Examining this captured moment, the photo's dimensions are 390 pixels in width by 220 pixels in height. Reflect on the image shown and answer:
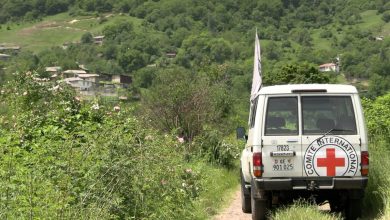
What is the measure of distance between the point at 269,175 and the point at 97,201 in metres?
2.72

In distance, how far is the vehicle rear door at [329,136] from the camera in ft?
30.1

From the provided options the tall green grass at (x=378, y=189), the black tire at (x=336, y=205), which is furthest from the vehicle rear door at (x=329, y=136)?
the black tire at (x=336, y=205)

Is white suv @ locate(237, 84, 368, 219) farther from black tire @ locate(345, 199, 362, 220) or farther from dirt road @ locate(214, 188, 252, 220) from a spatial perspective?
dirt road @ locate(214, 188, 252, 220)

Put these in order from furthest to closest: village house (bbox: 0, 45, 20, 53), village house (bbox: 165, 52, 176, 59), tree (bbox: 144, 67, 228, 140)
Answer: village house (bbox: 0, 45, 20, 53) → village house (bbox: 165, 52, 176, 59) → tree (bbox: 144, 67, 228, 140)

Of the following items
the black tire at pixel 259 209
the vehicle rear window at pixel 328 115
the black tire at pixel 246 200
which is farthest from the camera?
the black tire at pixel 246 200

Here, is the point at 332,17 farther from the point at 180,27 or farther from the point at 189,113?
the point at 189,113

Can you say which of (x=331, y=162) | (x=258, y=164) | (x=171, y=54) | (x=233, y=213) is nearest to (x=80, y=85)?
(x=233, y=213)

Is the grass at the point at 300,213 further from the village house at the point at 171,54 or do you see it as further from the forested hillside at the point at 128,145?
the village house at the point at 171,54

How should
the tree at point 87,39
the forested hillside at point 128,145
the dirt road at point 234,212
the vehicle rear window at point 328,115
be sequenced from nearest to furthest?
1. the forested hillside at point 128,145
2. the vehicle rear window at point 328,115
3. the dirt road at point 234,212
4. the tree at point 87,39

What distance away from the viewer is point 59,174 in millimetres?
7566

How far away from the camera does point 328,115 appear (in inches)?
376

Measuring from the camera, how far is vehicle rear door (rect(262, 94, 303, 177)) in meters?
9.30

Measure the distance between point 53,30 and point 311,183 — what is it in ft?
532

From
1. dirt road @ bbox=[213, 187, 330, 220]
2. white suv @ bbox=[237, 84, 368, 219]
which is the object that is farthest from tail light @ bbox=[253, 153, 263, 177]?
dirt road @ bbox=[213, 187, 330, 220]
